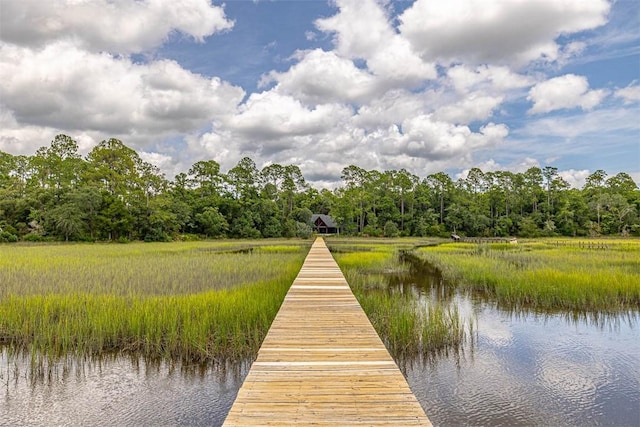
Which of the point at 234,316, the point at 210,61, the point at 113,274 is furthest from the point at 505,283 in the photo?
the point at 210,61

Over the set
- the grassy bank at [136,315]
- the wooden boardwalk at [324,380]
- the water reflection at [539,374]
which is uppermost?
the wooden boardwalk at [324,380]

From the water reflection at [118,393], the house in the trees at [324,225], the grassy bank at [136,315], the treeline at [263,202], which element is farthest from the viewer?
the house in the trees at [324,225]

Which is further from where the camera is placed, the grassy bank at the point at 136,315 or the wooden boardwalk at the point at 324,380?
the grassy bank at the point at 136,315

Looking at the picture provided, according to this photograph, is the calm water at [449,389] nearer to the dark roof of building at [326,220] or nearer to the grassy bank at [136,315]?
the grassy bank at [136,315]

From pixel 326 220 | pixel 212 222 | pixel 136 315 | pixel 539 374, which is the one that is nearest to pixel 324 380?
pixel 539 374

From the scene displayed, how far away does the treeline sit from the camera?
127 feet

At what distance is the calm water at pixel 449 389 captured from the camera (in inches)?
199

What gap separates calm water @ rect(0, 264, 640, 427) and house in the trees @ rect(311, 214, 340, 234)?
55.9 m

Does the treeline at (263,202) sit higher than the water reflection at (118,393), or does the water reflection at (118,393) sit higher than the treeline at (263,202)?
the treeline at (263,202)

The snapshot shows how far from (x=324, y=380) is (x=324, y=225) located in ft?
197

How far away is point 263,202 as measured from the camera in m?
52.2

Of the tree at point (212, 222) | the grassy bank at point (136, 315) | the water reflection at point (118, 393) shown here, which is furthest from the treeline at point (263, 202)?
the water reflection at point (118, 393)

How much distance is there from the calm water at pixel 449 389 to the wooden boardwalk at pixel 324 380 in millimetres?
1272

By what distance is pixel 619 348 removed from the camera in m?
→ 7.63
